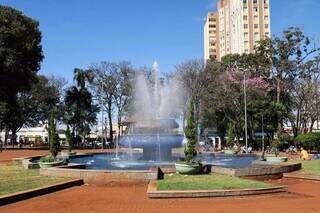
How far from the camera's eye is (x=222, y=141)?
7275 cm

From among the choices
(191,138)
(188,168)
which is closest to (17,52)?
(191,138)

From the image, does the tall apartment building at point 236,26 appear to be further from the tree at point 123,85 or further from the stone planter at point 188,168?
the stone planter at point 188,168

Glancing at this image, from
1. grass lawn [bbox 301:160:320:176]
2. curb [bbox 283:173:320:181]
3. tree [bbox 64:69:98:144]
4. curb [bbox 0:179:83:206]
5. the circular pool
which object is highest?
tree [bbox 64:69:98:144]

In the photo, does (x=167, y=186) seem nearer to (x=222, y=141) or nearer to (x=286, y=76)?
(x=286, y=76)

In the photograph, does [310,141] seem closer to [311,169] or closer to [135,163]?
[135,163]

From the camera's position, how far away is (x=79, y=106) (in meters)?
79.2

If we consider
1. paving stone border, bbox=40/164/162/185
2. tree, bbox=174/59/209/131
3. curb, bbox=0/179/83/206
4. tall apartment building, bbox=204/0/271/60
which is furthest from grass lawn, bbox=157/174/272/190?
tall apartment building, bbox=204/0/271/60

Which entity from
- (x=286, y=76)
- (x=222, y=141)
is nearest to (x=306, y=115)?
(x=286, y=76)

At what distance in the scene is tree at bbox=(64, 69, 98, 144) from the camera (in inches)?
3017

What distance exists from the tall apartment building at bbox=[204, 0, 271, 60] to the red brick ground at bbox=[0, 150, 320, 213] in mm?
114764

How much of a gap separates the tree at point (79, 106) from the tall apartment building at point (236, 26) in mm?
54383

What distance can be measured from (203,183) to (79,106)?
208 ft

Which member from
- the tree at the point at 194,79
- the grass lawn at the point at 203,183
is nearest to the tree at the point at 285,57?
the tree at the point at 194,79

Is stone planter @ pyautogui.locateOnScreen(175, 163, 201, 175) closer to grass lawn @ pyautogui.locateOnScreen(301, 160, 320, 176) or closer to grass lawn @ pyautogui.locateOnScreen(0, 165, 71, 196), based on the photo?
grass lawn @ pyautogui.locateOnScreen(0, 165, 71, 196)
